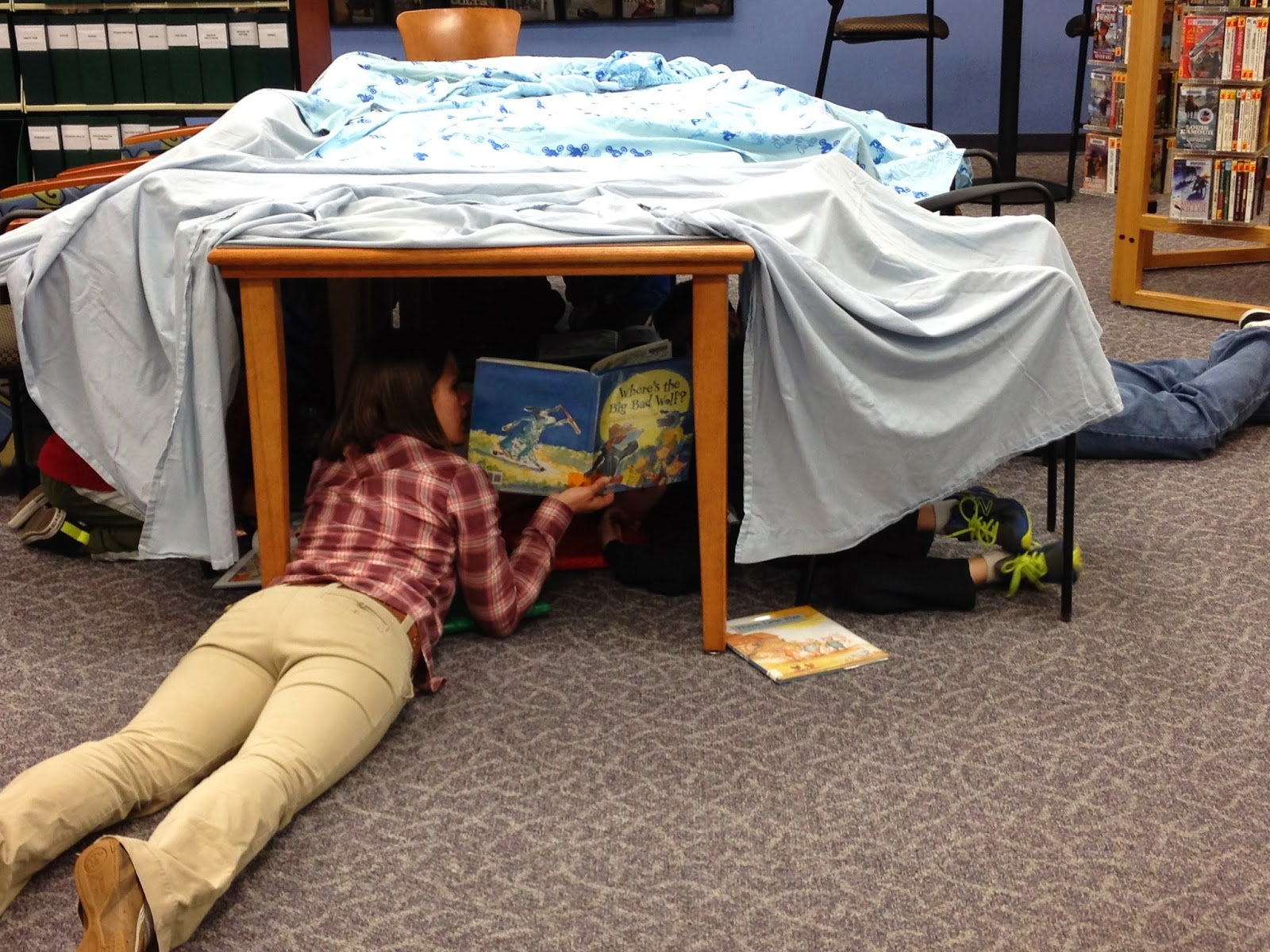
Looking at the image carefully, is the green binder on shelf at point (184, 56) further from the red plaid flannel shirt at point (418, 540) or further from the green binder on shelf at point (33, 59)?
the red plaid flannel shirt at point (418, 540)

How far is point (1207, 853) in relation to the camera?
137 centimetres

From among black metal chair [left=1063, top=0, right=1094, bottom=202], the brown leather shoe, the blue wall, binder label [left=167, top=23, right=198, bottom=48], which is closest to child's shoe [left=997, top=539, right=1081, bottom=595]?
the brown leather shoe

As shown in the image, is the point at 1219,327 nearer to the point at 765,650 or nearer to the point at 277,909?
the point at 765,650

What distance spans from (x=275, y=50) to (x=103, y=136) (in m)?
0.65

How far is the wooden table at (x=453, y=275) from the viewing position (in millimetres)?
1677

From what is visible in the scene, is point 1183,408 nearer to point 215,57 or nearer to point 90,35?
point 215,57

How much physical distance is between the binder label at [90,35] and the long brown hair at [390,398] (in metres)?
3.08

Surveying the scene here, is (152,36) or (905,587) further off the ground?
(152,36)

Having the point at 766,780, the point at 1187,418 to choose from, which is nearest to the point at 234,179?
the point at 766,780

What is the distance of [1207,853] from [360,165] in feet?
5.07

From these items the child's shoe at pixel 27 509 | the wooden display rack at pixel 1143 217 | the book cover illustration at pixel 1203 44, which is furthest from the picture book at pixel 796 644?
the book cover illustration at pixel 1203 44

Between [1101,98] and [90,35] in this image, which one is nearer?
[90,35]

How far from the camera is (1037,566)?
6.42 feet

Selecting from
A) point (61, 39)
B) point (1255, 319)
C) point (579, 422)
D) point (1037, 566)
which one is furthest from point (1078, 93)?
point (579, 422)
